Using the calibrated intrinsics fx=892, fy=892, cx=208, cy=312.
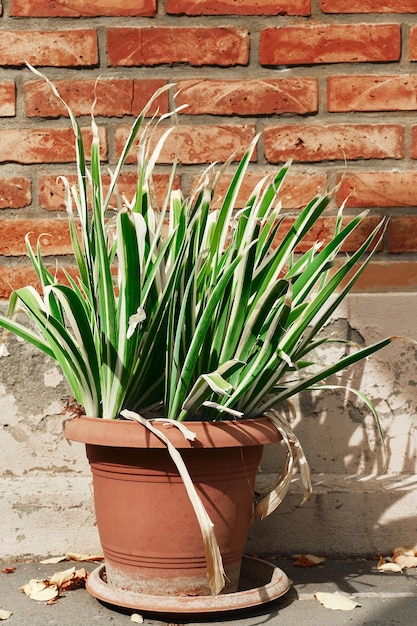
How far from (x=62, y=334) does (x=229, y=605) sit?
68cm

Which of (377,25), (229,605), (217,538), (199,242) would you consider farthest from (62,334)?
(377,25)

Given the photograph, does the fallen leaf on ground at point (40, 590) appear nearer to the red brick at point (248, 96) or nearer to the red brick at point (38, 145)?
the red brick at point (38, 145)

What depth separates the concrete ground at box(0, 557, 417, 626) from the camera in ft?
6.34

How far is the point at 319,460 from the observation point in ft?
8.11

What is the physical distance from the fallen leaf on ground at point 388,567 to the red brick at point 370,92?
1221 mm

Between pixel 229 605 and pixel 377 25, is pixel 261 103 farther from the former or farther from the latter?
pixel 229 605

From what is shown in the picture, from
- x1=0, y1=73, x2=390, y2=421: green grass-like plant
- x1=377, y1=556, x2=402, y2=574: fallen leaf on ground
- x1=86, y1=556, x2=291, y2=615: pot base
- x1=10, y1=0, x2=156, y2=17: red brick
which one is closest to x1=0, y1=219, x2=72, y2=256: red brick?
x1=0, y1=73, x2=390, y2=421: green grass-like plant

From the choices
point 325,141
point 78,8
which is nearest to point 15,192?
point 78,8

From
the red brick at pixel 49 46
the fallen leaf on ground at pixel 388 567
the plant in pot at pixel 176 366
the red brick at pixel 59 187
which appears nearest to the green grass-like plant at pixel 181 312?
the plant in pot at pixel 176 366

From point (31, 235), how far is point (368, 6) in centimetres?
111

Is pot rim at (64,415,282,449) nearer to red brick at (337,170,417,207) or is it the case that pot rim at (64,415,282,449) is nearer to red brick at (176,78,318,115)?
red brick at (337,170,417,207)

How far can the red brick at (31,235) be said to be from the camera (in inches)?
96.0

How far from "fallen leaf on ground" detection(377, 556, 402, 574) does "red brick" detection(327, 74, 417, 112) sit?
48.1 inches

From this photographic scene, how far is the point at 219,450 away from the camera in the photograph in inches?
75.5
